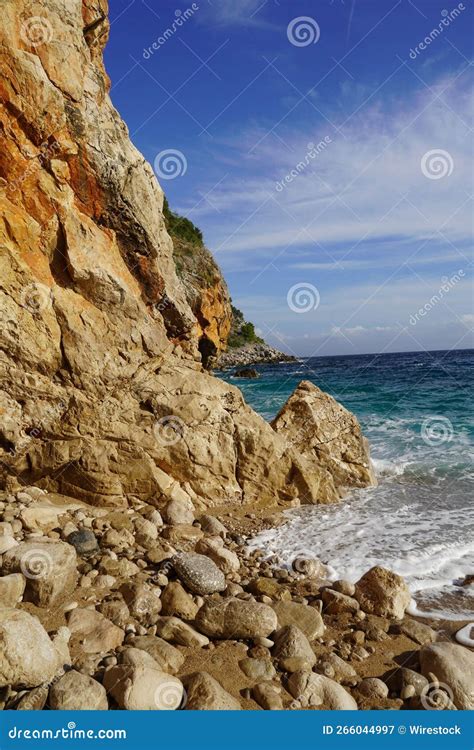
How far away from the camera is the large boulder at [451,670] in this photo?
13.7 feet

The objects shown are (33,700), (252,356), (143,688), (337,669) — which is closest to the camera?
(33,700)

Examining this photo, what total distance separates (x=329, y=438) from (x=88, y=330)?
607 cm

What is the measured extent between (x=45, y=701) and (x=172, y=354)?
709 centimetres

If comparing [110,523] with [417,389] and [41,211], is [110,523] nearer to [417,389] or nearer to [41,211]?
[41,211]

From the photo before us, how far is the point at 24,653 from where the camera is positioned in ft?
11.8

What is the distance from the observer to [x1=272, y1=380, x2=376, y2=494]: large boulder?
10.8m

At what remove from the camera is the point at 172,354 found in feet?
32.8

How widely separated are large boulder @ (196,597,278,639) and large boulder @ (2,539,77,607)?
158cm

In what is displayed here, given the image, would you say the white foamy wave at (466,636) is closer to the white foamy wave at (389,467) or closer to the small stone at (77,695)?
the small stone at (77,695)

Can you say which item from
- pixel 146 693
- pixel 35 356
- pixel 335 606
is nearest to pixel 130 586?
pixel 146 693

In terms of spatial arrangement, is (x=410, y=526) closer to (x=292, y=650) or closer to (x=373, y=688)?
(x=373, y=688)

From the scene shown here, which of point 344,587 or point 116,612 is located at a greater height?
point 344,587

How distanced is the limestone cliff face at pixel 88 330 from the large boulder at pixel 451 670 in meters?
4.92

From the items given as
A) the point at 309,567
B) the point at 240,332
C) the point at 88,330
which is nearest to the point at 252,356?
the point at 240,332
